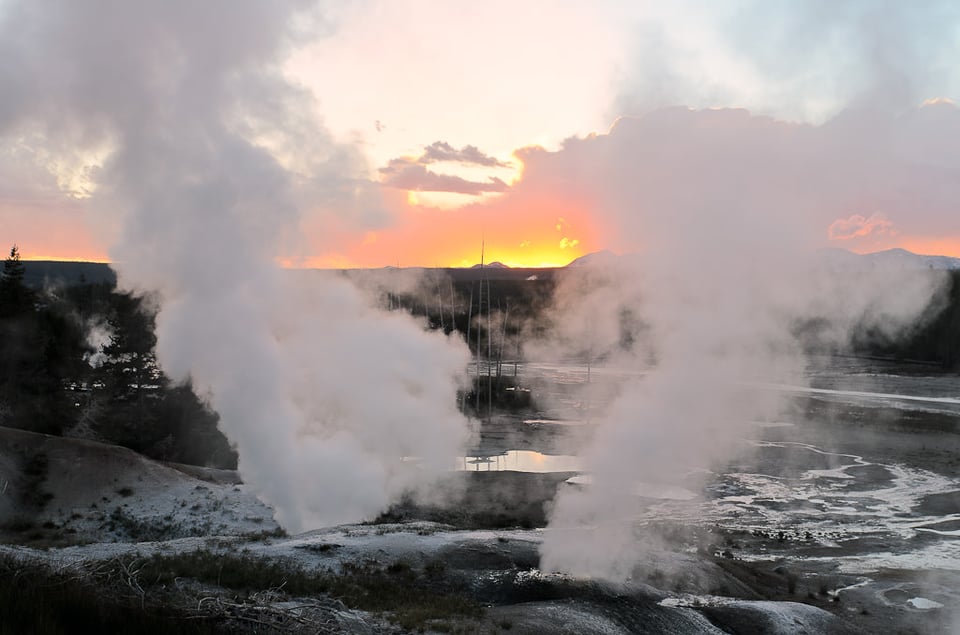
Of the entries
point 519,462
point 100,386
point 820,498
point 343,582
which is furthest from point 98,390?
point 820,498

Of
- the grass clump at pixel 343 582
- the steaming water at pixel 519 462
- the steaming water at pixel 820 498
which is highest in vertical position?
the grass clump at pixel 343 582

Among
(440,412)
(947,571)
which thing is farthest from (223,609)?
(440,412)

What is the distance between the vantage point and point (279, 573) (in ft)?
51.5

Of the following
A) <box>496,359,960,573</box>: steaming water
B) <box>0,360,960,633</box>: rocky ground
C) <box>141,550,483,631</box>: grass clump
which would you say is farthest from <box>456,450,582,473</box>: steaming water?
<box>141,550,483,631</box>: grass clump

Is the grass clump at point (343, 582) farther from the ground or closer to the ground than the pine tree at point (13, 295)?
closer to the ground

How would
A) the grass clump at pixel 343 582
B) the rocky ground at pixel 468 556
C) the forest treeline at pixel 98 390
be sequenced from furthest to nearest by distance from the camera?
the forest treeline at pixel 98 390 → the grass clump at pixel 343 582 → the rocky ground at pixel 468 556

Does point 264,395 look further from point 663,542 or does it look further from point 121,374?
point 121,374

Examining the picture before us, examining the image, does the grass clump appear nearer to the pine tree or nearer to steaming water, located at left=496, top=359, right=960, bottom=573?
steaming water, located at left=496, top=359, right=960, bottom=573

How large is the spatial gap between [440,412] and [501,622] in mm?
29665

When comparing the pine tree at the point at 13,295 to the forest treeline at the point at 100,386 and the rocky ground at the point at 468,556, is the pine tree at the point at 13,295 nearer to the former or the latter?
the forest treeline at the point at 100,386

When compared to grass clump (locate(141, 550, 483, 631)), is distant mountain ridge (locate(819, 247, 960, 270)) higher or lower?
higher

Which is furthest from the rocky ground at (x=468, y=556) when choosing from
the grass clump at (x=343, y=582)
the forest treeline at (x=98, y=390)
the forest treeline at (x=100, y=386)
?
the forest treeline at (x=100, y=386)

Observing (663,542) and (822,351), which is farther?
(822,351)

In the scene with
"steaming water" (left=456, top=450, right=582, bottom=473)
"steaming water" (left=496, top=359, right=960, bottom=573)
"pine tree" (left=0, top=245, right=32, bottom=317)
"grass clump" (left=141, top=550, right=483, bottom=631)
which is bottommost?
"steaming water" (left=456, top=450, right=582, bottom=473)
